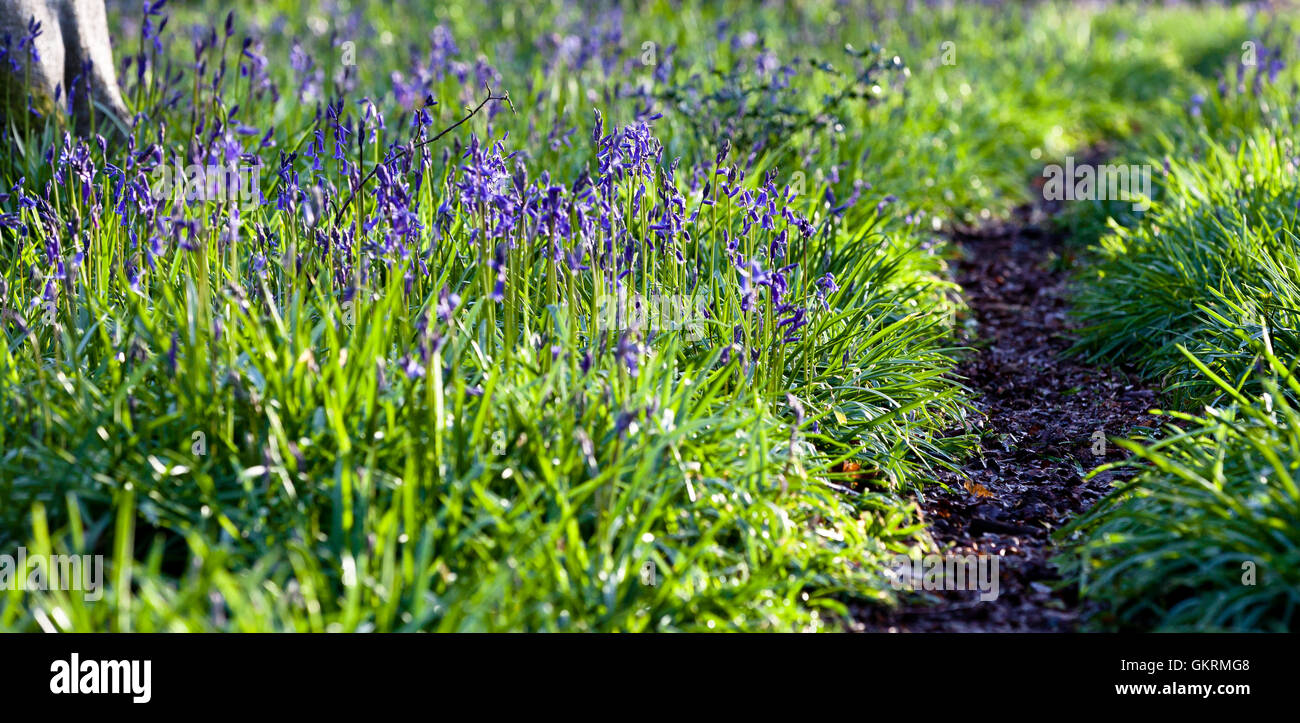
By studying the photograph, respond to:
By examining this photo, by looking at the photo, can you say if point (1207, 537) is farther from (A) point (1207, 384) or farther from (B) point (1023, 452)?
(A) point (1207, 384)

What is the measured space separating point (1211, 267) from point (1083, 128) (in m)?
5.20

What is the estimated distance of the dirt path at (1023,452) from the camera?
314 centimetres

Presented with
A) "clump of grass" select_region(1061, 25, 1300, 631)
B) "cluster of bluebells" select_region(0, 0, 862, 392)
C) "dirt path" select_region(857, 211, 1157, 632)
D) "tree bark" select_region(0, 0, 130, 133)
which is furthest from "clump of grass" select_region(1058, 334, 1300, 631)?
"tree bark" select_region(0, 0, 130, 133)

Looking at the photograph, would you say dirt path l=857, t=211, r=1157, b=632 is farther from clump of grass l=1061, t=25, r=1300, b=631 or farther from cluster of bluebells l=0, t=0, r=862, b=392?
cluster of bluebells l=0, t=0, r=862, b=392

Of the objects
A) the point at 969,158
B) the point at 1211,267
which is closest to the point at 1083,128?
the point at 969,158

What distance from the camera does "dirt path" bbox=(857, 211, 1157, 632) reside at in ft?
10.3

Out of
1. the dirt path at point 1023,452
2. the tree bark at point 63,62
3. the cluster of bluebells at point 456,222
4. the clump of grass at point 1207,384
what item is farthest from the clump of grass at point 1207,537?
the tree bark at point 63,62

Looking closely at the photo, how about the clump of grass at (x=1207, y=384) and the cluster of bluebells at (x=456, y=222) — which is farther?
the cluster of bluebells at (x=456, y=222)

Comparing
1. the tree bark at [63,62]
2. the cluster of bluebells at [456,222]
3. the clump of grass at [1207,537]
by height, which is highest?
the tree bark at [63,62]

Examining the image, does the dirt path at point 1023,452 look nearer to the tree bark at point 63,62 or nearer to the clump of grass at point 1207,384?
the clump of grass at point 1207,384

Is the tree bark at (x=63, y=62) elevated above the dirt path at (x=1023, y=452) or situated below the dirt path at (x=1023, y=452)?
above

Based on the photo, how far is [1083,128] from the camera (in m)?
9.67

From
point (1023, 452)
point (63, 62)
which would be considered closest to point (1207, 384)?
point (1023, 452)
